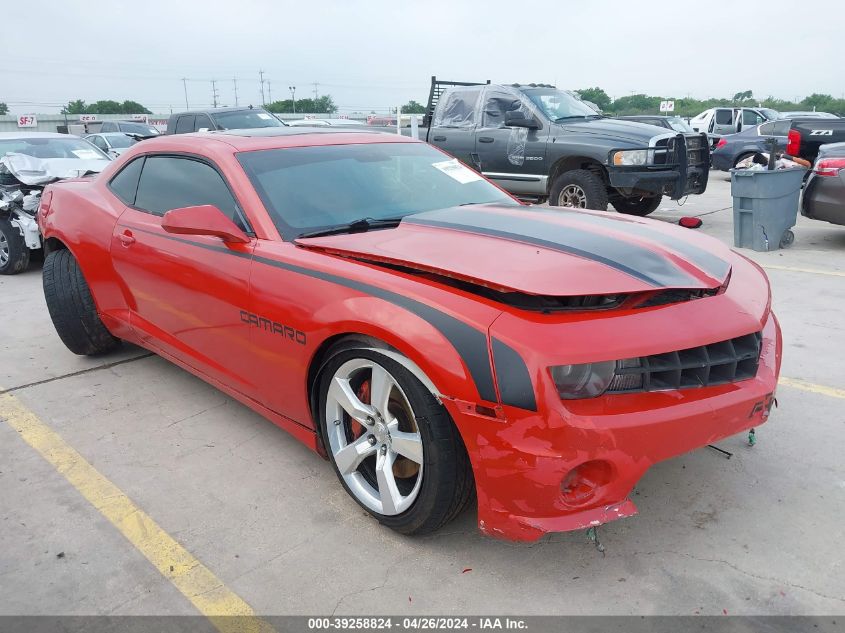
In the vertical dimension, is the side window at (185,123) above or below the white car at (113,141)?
above

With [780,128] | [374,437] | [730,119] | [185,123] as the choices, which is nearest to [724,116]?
[730,119]

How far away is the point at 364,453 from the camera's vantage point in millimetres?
2625

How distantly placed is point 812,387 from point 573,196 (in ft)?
17.2

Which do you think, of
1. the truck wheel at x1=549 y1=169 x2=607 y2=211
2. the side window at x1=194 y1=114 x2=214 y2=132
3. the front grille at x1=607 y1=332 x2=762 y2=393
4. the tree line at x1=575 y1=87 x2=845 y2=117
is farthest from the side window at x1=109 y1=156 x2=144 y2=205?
the tree line at x1=575 y1=87 x2=845 y2=117

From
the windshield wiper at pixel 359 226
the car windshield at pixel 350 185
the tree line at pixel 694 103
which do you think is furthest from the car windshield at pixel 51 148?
the tree line at pixel 694 103

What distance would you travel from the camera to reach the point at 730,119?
21.3 m

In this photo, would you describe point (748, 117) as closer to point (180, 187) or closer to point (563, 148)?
point (563, 148)

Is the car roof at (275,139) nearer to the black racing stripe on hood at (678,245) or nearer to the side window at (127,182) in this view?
the side window at (127,182)

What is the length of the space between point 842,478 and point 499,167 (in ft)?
23.4

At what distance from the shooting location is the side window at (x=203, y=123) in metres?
13.0

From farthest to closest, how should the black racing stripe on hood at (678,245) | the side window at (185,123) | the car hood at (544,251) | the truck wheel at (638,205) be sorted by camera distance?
the side window at (185,123) < the truck wheel at (638,205) < the black racing stripe on hood at (678,245) < the car hood at (544,251)

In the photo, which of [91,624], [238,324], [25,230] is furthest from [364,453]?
[25,230]

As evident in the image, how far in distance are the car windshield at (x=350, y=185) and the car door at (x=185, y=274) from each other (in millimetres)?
198

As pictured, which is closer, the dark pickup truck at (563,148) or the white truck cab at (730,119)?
the dark pickup truck at (563,148)
